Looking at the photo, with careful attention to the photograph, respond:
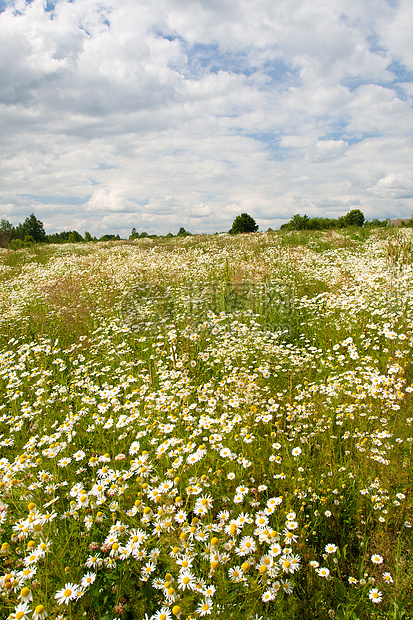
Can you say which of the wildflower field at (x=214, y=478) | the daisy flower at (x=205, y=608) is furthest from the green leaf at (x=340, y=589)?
the daisy flower at (x=205, y=608)

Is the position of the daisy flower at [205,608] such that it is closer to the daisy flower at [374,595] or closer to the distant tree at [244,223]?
the daisy flower at [374,595]

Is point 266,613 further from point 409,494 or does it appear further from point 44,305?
point 44,305

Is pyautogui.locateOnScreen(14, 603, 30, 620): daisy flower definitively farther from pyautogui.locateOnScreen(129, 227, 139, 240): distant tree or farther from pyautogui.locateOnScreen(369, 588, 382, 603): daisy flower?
pyautogui.locateOnScreen(129, 227, 139, 240): distant tree

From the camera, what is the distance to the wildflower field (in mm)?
1818

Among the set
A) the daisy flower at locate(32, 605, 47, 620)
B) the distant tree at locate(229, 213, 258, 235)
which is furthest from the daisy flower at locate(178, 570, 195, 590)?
the distant tree at locate(229, 213, 258, 235)

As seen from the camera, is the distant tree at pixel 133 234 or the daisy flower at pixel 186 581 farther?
the distant tree at pixel 133 234

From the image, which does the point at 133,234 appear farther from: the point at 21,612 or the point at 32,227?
the point at 32,227

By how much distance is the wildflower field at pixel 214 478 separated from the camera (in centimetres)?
182

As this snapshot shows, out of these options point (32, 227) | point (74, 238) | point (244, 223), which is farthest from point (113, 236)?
point (32, 227)

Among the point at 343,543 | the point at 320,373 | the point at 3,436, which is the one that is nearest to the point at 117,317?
the point at 3,436

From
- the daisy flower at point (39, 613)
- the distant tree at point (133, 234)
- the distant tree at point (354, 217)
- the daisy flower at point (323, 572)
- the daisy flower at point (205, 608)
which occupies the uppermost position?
the distant tree at point (354, 217)

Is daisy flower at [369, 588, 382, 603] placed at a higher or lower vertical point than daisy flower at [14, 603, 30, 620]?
lower

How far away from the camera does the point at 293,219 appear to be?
2725 cm

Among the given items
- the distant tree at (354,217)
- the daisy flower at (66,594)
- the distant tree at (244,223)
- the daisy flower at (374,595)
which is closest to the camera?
the daisy flower at (66,594)
